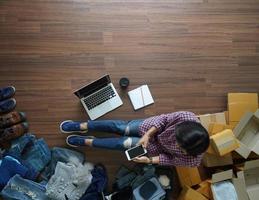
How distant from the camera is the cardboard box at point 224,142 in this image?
2.57 m

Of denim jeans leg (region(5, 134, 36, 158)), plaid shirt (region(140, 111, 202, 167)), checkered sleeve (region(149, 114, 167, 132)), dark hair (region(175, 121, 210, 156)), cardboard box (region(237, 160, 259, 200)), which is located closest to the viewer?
dark hair (region(175, 121, 210, 156))

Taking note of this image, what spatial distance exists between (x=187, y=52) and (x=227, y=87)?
439 mm

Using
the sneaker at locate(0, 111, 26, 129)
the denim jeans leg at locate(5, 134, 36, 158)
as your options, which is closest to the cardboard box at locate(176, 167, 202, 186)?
the denim jeans leg at locate(5, 134, 36, 158)

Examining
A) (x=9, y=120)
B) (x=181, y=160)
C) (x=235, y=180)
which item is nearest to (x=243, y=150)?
(x=235, y=180)

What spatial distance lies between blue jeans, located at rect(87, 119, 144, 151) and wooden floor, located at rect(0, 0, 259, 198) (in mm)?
159

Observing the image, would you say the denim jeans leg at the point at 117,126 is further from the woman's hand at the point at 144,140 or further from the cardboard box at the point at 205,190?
the cardboard box at the point at 205,190

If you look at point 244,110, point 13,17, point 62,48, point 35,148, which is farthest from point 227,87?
point 13,17

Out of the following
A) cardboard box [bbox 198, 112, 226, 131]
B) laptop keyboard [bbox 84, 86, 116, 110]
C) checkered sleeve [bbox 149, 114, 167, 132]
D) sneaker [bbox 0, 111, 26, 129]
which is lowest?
cardboard box [bbox 198, 112, 226, 131]

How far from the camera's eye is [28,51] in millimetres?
2965

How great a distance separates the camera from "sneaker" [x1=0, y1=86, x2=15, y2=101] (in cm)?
284

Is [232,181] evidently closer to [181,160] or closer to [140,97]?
[181,160]

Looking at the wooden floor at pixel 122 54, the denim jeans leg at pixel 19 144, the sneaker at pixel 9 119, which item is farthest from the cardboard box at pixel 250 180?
the sneaker at pixel 9 119

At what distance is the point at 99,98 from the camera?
2.88m

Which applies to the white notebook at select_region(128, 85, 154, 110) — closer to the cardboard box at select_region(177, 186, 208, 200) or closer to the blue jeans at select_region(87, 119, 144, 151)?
the blue jeans at select_region(87, 119, 144, 151)
